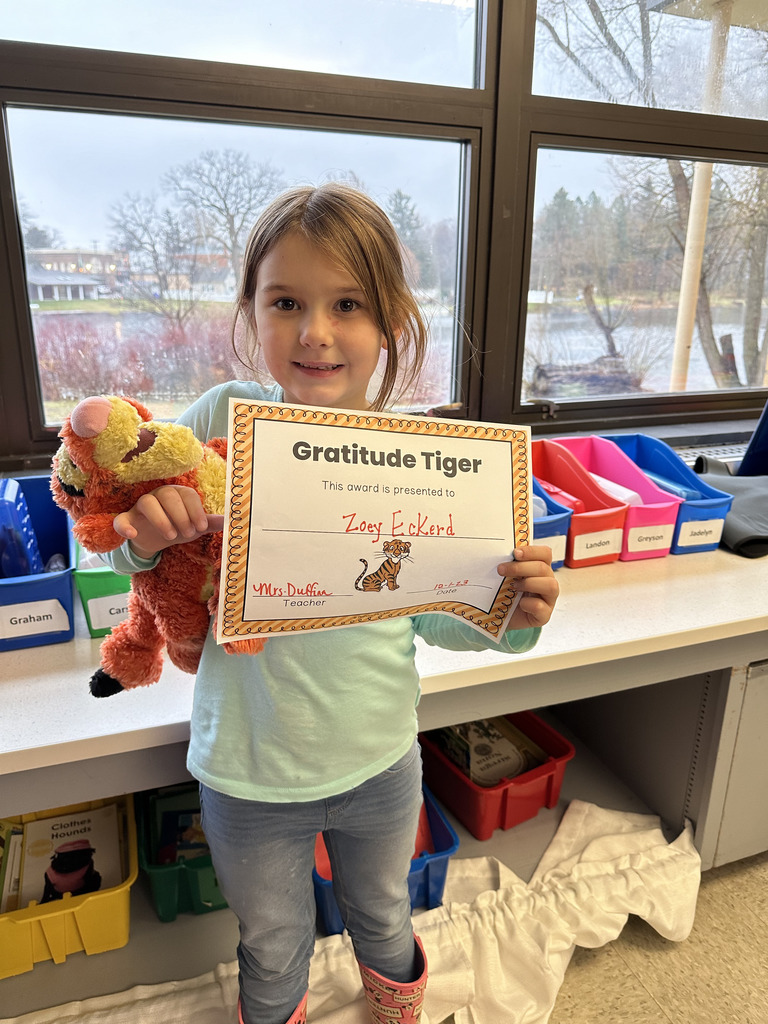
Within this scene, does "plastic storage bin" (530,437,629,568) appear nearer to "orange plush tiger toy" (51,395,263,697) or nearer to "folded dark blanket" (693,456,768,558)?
"folded dark blanket" (693,456,768,558)

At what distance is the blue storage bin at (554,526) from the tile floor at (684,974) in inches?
28.9

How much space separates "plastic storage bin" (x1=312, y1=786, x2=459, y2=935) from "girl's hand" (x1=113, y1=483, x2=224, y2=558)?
850 mm

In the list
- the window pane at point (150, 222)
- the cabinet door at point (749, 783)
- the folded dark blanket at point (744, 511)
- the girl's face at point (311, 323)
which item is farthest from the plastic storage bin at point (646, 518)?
the girl's face at point (311, 323)

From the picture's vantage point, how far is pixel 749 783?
1417 millimetres

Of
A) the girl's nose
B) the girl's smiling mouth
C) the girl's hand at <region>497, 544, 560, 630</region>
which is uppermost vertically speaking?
the girl's nose

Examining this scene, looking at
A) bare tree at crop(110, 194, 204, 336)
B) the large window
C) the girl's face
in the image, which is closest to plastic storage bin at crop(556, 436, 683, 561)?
the large window

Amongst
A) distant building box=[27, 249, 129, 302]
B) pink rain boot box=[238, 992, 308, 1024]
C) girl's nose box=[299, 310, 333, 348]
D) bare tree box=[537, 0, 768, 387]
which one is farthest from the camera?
bare tree box=[537, 0, 768, 387]

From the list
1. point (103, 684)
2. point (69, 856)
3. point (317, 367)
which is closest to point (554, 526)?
point (317, 367)

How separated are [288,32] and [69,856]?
1.68 meters

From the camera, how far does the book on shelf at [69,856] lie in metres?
1.22

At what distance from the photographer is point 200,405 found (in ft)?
2.85

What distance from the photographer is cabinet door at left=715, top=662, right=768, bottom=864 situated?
53.1 inches

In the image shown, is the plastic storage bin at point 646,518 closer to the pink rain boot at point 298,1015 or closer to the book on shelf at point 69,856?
the pink rain boot at point 298,1015

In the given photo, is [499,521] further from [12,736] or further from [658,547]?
[658,547]
